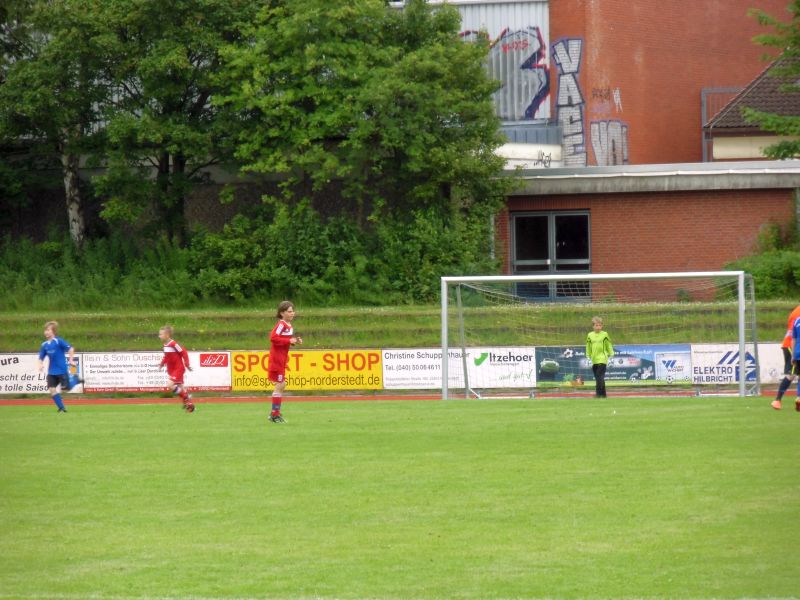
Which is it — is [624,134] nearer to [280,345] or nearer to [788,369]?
[788,369]

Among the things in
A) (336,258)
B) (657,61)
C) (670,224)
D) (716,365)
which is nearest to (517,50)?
(657,61)

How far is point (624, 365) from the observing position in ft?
95.3

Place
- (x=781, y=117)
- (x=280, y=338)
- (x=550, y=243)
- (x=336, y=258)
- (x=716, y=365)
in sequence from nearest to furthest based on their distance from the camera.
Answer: (x=280, y=338) → (x=716, y=365) → (x=781, y=117) → (x=336, y=258) → (x=550, y=243)

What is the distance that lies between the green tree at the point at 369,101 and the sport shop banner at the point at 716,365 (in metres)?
12.0

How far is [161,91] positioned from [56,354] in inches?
671

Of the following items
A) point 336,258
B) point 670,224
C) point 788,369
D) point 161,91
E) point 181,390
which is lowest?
point 181,390

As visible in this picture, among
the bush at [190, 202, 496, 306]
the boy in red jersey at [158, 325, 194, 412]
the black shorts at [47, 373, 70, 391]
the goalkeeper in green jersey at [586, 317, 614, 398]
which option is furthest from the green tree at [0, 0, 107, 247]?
the goalkeeper in green jersey at [586, 317, 614, 398]

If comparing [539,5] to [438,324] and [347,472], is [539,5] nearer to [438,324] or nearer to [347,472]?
[438,324]

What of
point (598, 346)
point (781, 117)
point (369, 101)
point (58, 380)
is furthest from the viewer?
point (369, 101)

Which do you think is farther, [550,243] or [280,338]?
[550,243]

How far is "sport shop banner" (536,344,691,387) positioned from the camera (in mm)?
28547

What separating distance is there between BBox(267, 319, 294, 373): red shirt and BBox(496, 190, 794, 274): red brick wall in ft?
71.8

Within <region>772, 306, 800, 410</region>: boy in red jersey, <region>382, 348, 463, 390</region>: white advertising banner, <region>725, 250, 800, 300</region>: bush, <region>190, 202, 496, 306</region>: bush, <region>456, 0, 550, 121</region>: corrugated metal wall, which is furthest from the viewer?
<region>456, 0, 550, 121</region>: corrugated metal wall

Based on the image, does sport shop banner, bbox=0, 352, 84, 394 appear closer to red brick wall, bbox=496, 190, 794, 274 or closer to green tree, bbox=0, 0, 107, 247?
green tree, bbox=0, 0, 107, 247
